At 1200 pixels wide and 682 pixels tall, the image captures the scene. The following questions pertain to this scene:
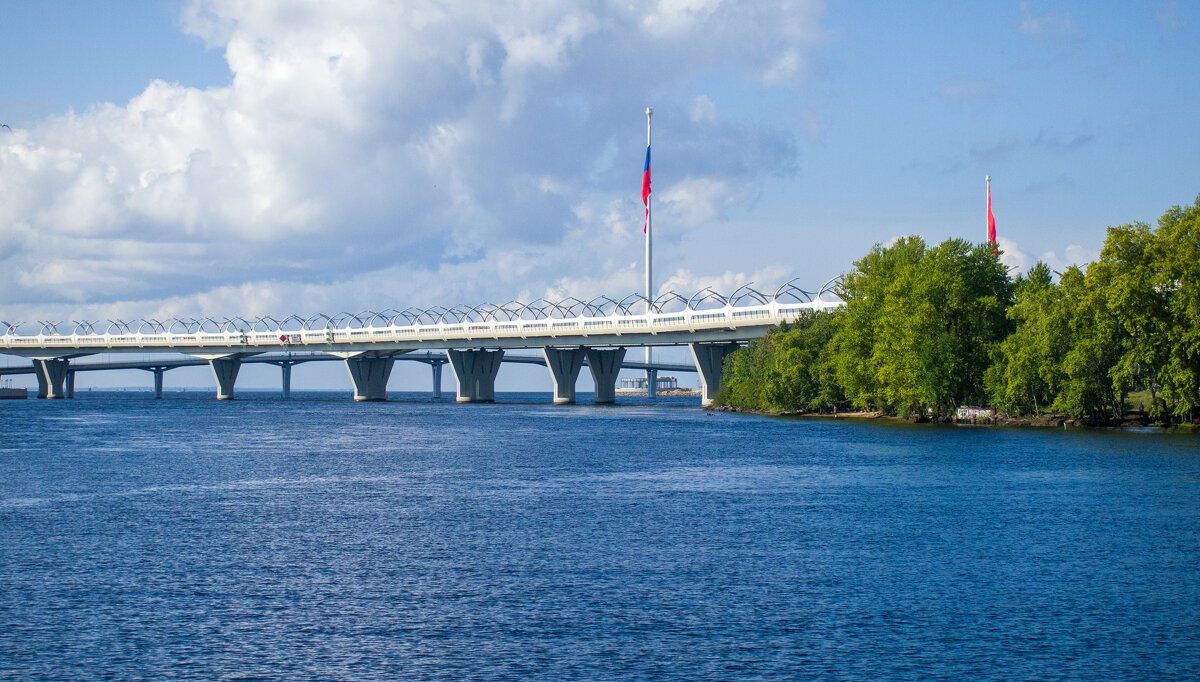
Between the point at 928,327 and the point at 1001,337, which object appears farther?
the point at 1001,337

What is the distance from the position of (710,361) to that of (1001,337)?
6749 cm

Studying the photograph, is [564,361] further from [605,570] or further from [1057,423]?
[605,570]

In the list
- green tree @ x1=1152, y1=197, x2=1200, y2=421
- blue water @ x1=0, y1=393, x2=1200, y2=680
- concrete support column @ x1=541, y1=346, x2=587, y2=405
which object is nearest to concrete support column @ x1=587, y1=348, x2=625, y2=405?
concrete support column @ x1=541, y1=346, x2=587, y2=405

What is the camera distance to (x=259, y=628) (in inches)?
979

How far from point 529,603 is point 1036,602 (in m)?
12.6

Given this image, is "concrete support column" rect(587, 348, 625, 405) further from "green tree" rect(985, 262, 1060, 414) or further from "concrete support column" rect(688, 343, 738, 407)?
"green tree" rect(985, 262, 1060, 414)

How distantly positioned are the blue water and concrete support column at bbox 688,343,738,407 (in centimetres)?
10609

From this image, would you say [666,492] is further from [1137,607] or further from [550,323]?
[550,323]

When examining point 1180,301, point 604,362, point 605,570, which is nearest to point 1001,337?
point 1180,301

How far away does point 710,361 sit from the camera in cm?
17175

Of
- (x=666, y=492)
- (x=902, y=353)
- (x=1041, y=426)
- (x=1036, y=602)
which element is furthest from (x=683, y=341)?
(x=1036, y=602)

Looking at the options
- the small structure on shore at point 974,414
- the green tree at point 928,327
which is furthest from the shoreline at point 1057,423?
the green tree at point 928,327

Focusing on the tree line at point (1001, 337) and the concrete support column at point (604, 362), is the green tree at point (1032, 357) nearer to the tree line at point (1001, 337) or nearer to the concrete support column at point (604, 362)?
the tree line at point (1001, 337)

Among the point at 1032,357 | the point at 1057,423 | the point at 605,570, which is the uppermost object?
the point at 1032,357
